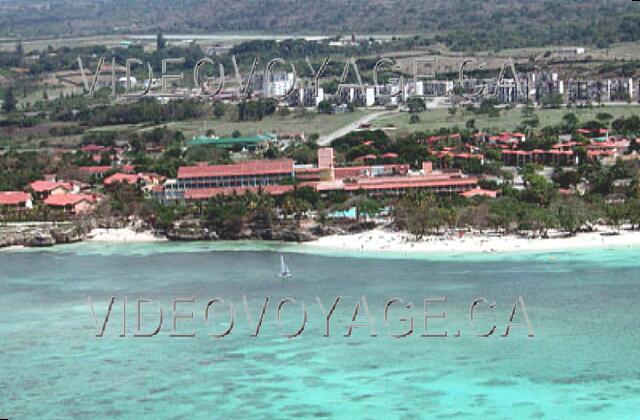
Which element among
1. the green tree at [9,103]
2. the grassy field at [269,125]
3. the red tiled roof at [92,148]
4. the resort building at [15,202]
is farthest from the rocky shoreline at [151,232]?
the green tree at [9,103]

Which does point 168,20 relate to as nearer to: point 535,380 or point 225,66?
point 225,66

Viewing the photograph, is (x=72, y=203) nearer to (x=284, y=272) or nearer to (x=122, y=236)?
(x=122, y=236)

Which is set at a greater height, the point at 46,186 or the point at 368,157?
the point at 368,157

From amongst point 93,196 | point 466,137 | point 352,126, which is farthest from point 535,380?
point 352,126

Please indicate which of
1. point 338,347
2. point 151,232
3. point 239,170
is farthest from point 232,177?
point 338,347

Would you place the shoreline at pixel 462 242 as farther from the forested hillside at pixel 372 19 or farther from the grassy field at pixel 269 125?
the forested hillside at pixel 372 19

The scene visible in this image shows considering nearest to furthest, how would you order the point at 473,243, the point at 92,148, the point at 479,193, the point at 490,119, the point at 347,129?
the point at 473,243
the point at 479,193
the point at 92,148
the point at 347,129
the point at 490,119

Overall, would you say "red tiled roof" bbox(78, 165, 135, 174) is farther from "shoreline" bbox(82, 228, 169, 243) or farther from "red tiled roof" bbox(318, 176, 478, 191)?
"red tiled roof" bbox(318, 176, 478, 191)
